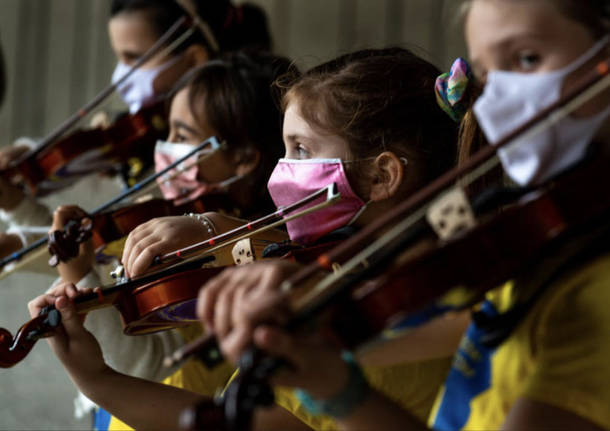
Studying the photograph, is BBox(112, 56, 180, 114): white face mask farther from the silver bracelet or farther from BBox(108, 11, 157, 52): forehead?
the silver bracelet

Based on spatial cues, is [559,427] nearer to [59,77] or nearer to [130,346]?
[130,346]

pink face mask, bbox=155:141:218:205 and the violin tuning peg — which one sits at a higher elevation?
pink face mask, bbox=155:141:218:205

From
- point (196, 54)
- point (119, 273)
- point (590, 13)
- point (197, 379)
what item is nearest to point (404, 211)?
point (590, 13)

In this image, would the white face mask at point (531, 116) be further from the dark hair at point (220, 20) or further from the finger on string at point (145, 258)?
the dark hair at point (220, 20)

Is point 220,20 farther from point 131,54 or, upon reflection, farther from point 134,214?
point 134,214

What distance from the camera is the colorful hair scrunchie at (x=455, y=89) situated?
106 centimetres

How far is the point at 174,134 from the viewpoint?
5.23ft

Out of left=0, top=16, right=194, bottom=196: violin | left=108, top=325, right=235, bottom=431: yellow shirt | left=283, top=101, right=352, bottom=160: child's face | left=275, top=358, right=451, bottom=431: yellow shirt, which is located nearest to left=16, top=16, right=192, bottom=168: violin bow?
left=0, top=16, right=194, bottom=196: violin

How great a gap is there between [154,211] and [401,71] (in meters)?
0.51

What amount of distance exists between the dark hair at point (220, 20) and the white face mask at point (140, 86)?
72 mm

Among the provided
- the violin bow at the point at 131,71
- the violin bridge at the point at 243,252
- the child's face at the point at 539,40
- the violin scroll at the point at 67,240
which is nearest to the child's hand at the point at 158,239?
the violin bridge at the point at 243,252

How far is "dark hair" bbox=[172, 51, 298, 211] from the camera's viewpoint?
1558mm

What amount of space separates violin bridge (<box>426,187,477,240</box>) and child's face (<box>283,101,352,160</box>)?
46cm

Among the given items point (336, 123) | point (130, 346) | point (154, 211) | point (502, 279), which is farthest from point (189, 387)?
point (502, 279)
